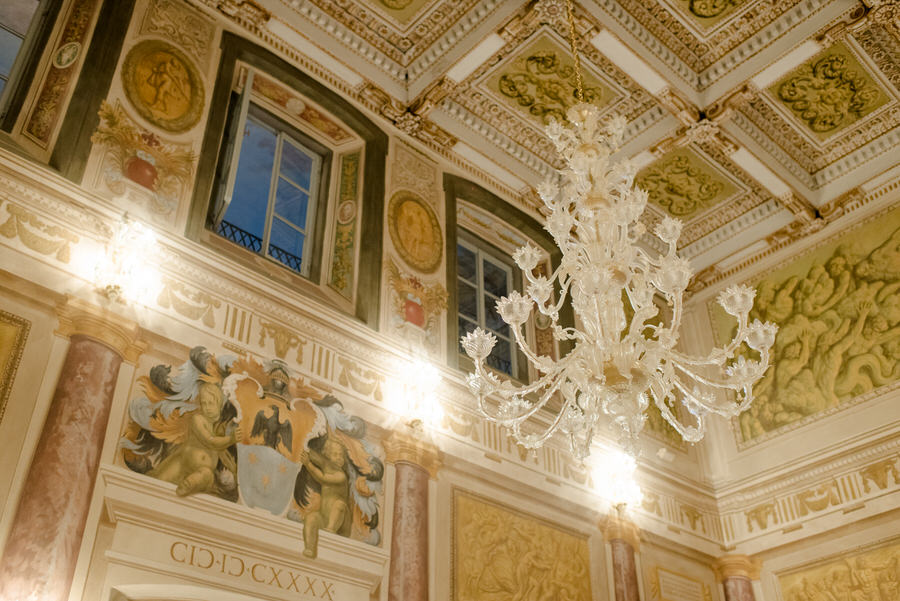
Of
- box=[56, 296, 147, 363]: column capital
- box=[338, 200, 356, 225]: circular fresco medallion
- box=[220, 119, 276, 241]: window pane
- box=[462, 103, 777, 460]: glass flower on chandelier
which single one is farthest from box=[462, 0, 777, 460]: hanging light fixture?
box=[220, 119, 276, 241]: window pane

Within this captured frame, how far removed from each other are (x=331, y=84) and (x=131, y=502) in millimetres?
4356

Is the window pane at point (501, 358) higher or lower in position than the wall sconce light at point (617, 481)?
higher

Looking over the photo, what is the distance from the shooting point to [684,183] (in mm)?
9461

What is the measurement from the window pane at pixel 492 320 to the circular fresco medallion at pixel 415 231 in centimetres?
89

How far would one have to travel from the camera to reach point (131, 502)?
482 centimetres

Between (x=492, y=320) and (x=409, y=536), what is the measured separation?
2947mm

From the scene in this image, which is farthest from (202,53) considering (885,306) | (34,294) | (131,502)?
(885,306)

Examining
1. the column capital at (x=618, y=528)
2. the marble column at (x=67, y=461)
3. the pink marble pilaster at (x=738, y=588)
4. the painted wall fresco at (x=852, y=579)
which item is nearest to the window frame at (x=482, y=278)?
the column capital at (x=618, y=528)

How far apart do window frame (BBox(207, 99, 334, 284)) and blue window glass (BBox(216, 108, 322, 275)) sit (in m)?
0.01

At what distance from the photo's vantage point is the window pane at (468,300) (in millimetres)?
8331

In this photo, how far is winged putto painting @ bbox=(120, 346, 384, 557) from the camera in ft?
17.0

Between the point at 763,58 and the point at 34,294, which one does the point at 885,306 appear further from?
the point at 34,294

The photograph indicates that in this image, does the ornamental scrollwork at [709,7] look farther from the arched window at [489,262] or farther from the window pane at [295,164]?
the window pane at [295,164]

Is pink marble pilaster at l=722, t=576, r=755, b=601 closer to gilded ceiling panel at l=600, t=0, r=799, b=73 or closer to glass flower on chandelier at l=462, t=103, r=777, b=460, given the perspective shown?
glass flower on chandelier at l=462, t=103, r=777, b=460
